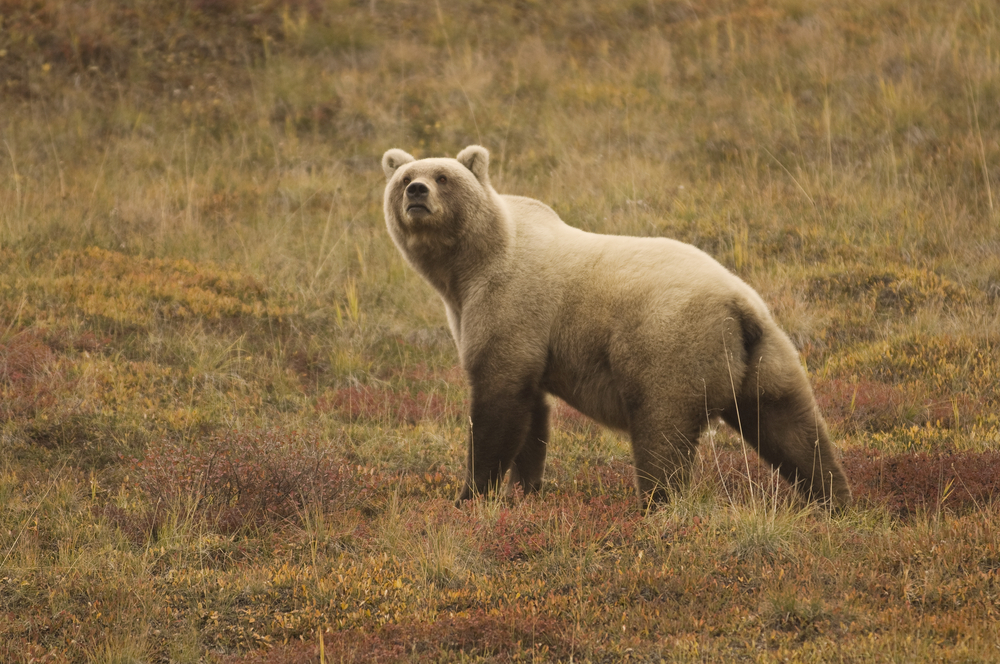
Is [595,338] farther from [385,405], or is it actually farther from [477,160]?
[385,405]

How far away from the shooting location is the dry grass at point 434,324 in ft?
15.8

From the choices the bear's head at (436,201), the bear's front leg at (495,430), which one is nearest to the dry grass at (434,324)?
the bear's front leg at (495,430)

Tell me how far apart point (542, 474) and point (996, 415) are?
371cm

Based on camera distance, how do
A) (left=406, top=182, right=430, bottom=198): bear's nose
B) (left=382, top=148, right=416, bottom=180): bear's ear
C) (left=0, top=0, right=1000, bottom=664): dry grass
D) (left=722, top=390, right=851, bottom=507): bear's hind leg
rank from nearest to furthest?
(left=0, top=0, right=1000, bottom=664): dry grass → (left=722, top=390, right=851, bottom=507): bear's hind leg → (left=406, top=182, right=430, bottom=198): bear's nose → (left=382, top=148, right=416, bottom=180): bear's ear

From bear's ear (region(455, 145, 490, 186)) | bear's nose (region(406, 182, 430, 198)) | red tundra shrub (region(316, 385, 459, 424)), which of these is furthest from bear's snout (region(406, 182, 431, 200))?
red tundra shrub (region(316, 385, 459, 424))

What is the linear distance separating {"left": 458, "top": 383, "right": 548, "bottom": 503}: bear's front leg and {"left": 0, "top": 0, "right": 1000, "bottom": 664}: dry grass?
37cm

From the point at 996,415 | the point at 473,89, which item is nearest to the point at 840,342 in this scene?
the point at 996,415

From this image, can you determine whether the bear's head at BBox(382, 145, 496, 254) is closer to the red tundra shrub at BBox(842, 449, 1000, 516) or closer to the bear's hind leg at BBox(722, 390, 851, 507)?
the bear's hind leg at BBox(722, 390, 851, 507)

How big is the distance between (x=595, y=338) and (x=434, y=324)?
458 centimetres

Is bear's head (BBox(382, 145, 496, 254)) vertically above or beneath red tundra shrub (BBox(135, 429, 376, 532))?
above

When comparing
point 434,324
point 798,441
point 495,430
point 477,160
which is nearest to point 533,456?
point 495,430

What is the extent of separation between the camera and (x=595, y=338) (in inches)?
240

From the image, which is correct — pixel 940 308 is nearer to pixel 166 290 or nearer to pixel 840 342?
pixel 840 342

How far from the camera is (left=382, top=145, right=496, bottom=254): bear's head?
656 centimetres
